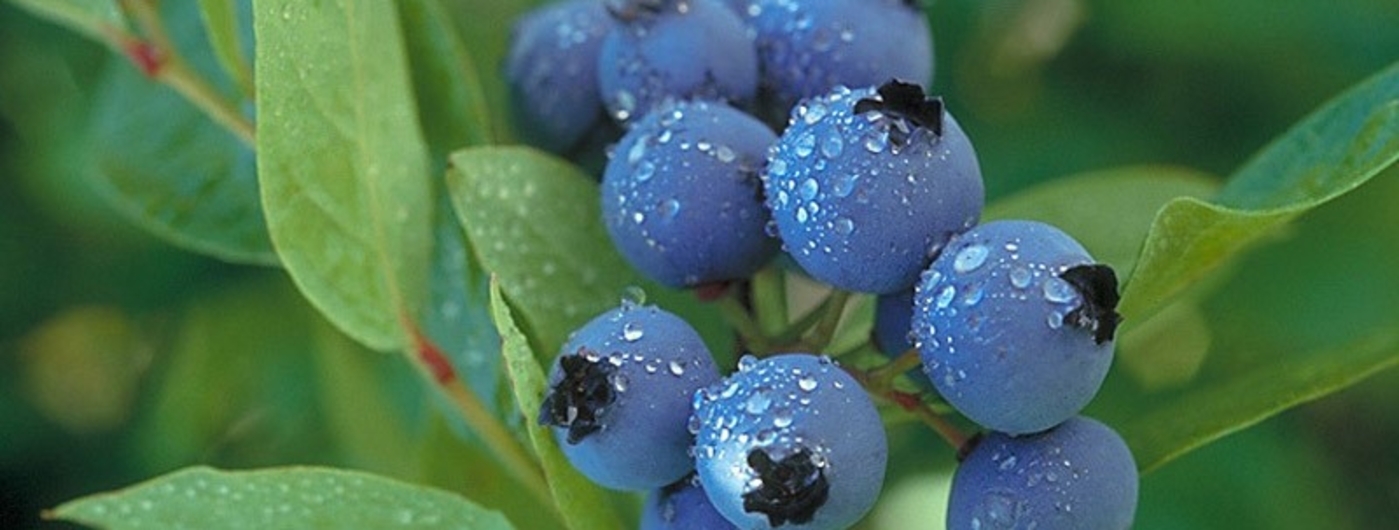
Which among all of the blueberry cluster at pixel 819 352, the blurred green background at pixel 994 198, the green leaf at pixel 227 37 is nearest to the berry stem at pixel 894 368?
the blueberry cluster at pixel 819 352

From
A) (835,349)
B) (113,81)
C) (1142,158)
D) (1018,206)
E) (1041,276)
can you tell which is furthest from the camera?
(1142,158)

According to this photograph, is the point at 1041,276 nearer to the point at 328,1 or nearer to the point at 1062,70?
the point at 328,1

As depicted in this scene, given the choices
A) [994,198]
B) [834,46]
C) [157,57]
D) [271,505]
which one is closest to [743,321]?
[834,46]

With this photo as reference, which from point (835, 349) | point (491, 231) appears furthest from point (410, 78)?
point (835, 349)

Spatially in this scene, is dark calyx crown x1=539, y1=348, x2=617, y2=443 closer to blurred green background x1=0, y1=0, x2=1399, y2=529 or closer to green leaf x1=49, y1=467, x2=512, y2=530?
green leaf x1=49, y1=467, x2=512, y2=530

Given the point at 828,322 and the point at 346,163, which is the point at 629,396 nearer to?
the point at 828,322
